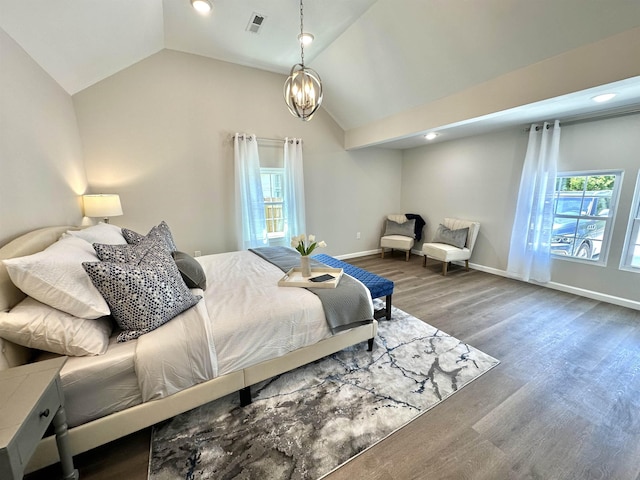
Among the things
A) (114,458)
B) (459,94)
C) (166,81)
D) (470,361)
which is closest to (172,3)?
(166,81)

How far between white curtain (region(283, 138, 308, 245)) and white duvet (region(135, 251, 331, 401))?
224 centimetres

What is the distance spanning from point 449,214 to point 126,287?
505 cm

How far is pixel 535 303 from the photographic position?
3219 millimetres

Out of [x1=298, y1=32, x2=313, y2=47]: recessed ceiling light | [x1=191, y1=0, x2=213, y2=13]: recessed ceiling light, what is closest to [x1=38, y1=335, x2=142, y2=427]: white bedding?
[x1=191, y1=0, x2=213, y2=13]: recessed ceiling light

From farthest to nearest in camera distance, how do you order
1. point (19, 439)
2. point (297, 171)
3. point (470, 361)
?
point (297, 171)
point (470, 361)
point (19, 439)

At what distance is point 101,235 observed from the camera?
1998mm

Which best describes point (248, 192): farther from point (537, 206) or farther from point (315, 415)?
point (537, 206)

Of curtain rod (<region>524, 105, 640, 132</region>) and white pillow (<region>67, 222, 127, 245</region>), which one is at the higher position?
curtain rod (<region>524, 105, 640, 132</region>)

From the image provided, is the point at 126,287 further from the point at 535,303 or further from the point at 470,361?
the point at 535,303

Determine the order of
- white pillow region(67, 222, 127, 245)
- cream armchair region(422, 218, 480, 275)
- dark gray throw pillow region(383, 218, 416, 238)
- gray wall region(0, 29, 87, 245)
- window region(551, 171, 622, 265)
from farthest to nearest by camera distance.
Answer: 1. dark gray throw pillow region(383, 218, 416, 238)
2. cream armchair region(422, 218, 480, 275)
3. window region(551, 171, 622, 265)
4. white pillow region(67, 222, 127, 245)
5. gray wall region(0, 29, 87, 245)

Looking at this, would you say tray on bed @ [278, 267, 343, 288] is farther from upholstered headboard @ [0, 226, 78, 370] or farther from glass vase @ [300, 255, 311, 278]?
upholstered headboard @ [0, 226, 78, 370]

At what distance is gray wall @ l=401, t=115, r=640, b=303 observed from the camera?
306 centimetres

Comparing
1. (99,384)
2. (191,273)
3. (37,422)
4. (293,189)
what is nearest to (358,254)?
(293,189)

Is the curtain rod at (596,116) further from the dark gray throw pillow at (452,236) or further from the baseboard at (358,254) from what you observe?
the baseboard at (358,254)
